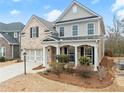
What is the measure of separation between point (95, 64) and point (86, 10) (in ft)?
24.2

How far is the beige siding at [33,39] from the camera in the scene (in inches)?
944

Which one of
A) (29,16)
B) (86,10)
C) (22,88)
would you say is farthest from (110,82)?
(29,16)

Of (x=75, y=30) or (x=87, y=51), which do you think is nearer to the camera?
(x=87, y=51)

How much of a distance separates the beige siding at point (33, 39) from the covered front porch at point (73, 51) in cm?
239

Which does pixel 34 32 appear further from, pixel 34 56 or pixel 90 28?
pixel 90 28

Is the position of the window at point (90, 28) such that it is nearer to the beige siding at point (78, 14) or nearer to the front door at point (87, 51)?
the beige siding at point (78, 14)

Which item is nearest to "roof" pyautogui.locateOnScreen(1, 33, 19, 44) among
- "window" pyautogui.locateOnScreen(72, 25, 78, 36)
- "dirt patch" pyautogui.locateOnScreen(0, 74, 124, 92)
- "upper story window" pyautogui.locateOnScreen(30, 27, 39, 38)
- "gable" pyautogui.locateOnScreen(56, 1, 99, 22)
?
"upper story window" pyautogui.locateOnScreen(30, 27, 39, 38)

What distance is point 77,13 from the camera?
2186cm

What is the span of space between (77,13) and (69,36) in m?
3.30

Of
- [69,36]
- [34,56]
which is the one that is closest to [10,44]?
[34,56]

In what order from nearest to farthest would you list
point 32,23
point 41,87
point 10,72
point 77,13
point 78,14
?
point 41,87, point 10,72, point 78,14, point 77,13, point 32,23

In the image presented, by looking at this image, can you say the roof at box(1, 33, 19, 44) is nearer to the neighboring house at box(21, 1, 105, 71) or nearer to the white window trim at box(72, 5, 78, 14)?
A: the neighboring house at box(21, 1, 105, 71)

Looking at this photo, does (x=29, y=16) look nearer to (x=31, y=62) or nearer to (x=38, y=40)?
(x=38, y=40)

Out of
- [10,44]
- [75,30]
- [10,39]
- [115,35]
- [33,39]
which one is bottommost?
[10,44]
